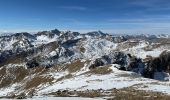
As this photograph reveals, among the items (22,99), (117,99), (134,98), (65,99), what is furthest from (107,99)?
(22,99)

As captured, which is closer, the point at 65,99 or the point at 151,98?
the point at 65,99

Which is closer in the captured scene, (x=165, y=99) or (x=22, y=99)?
(x=22, y=99)

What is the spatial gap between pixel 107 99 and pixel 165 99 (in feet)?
21.4

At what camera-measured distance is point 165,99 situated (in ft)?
105

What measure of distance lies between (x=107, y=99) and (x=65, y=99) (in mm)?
6420

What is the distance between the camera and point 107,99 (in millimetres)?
32469

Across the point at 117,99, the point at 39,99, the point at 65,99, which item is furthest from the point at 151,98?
the point at 39,99

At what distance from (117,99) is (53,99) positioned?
8.32 metres

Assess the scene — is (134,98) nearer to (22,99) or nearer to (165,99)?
(165,99)

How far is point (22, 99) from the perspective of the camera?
2834 centimetres

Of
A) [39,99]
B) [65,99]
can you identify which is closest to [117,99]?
[65,99]

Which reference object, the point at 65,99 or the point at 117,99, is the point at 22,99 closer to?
the point at 65,99

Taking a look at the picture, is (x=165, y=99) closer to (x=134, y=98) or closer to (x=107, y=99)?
(x=134, y=98)

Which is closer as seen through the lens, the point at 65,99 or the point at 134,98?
the point at 65,99
